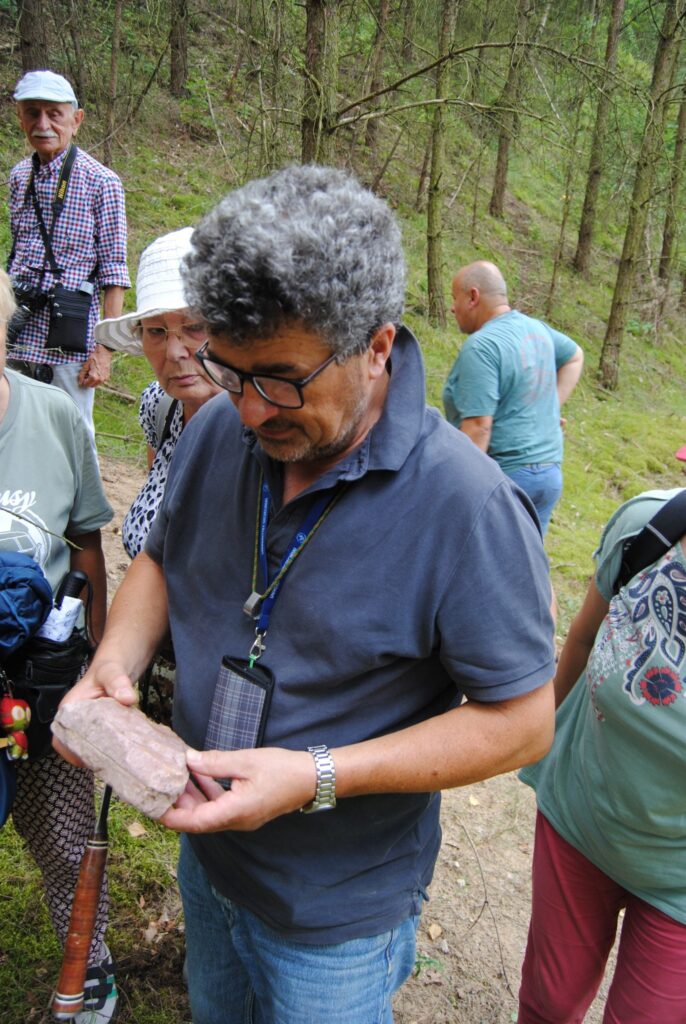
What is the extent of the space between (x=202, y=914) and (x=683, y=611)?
130 cm

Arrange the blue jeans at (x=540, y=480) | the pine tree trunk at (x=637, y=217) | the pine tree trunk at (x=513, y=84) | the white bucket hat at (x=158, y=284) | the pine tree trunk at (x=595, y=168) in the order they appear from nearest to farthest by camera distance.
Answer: the white bucket hat at (x=158, y=284) → the blue jeans at (x=540, y=480) → the pine tree trunk at (x=513, y=84) → the pine tree trunk at (x=595, y=168) → the pine tree trunk at (x=637, y=217)

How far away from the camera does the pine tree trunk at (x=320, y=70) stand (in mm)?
4535

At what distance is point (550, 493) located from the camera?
16.8 ft

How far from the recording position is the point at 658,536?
182cm

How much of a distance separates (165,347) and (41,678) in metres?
1.07

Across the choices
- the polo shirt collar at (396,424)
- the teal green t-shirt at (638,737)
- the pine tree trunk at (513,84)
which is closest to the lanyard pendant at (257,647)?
the polo shirt collar at (396,424)

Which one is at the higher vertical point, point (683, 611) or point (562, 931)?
point (683, 611)

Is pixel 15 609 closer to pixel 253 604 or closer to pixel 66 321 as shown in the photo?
pixel 253 604

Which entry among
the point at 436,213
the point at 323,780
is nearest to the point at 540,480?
the point at 323,780

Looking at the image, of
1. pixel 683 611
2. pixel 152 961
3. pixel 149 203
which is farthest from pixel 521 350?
pixel 149 203

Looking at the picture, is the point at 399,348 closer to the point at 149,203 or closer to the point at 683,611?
the point at 683,611

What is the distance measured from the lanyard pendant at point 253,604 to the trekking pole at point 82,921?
0.45m

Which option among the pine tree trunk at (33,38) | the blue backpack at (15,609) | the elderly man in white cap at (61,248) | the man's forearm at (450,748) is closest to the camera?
the man's forearm at (450,748)

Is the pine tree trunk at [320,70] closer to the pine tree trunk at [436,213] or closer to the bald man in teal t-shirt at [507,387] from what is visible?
the bald man in teal t-shirt at [507,387]
